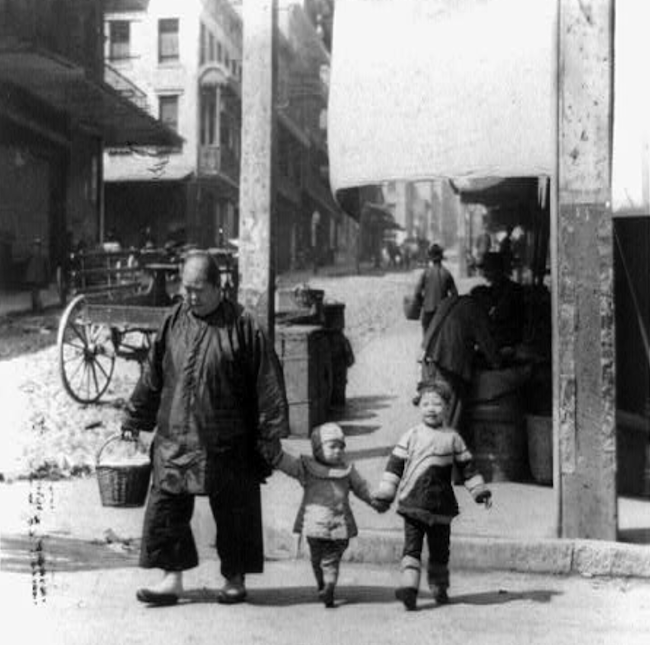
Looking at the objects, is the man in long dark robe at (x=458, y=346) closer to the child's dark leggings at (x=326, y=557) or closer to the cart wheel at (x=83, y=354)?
the child's dark leggings at (x=326, y=557)

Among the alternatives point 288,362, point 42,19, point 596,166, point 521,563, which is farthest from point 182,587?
point 42,19

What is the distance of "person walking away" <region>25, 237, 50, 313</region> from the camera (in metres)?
13.7

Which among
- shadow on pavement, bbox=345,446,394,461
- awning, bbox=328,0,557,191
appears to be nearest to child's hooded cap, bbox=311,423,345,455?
awning, bbox=328,0,557,191

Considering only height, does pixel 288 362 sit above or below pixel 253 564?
above

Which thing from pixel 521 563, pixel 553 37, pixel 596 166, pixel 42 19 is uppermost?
pixel 42 19

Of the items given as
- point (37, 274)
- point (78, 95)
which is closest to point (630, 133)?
point (37, 274)

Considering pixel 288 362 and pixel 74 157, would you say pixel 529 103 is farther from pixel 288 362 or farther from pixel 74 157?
pixel 74 157

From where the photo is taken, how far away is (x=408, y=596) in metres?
4.73

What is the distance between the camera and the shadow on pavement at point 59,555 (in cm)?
534

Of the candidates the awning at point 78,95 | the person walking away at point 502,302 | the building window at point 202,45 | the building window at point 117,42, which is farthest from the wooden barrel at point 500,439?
the building window at point 117,42

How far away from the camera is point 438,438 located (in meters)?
4.90

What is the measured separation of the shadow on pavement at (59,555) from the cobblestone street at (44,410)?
998mm

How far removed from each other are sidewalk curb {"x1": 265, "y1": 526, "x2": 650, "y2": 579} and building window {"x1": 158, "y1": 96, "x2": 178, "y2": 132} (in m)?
9.49

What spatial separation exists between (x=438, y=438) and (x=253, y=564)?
1087 mm
